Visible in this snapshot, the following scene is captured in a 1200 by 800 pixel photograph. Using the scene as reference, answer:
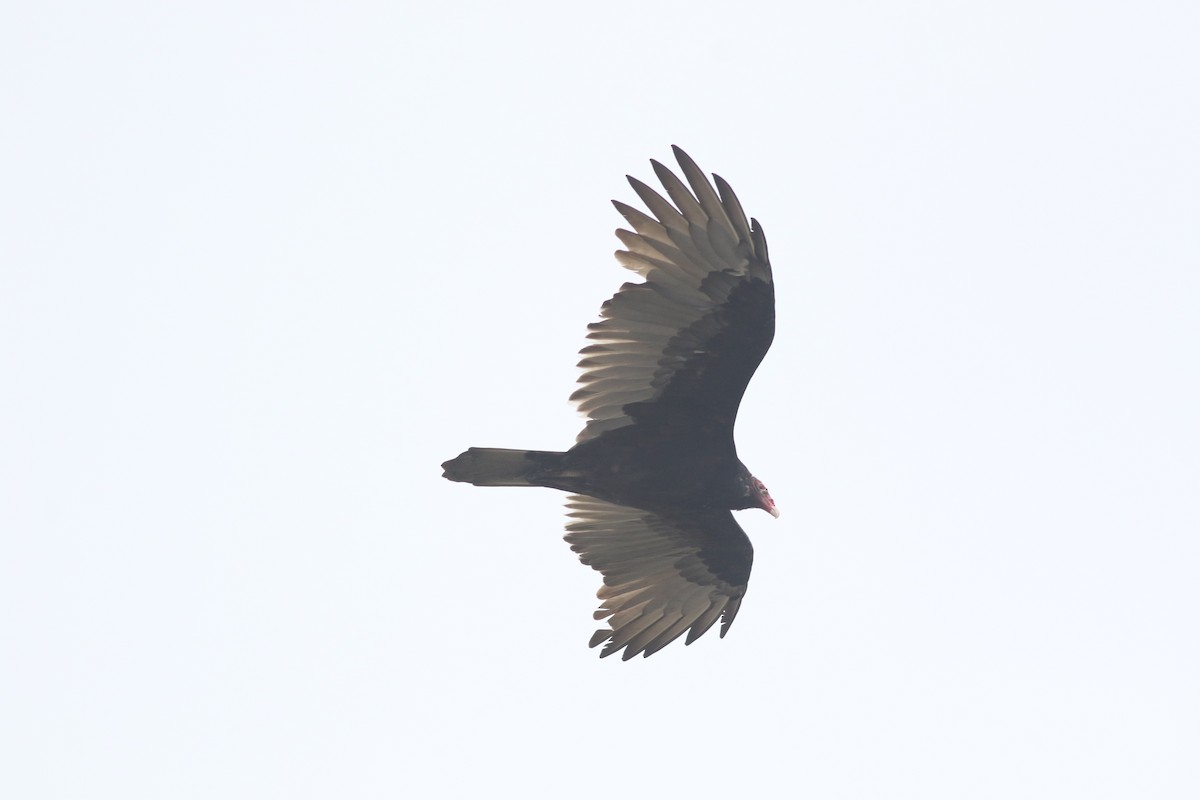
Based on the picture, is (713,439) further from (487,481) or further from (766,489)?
(487,481)

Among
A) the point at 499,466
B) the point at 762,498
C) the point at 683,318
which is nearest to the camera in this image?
the point at 683,318

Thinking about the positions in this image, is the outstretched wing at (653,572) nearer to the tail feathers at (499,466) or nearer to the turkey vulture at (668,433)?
the turkey vulture at (668,433)

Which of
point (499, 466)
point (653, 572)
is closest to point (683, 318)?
point (499, 466)

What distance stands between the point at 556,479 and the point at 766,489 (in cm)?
145

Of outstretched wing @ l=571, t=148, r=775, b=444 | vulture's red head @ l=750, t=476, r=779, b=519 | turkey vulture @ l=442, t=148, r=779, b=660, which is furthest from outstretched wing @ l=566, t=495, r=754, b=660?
outstretched wing @ l=571, t=148, r=775, b=444

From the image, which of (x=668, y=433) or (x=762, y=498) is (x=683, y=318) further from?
(x=762, y=498)

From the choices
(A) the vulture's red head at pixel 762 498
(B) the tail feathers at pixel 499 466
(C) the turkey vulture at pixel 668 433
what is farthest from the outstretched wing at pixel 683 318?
(A) the vulture's red head at pixel 762 498

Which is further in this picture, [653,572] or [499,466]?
[653,572]

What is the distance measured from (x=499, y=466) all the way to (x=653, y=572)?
167 cm

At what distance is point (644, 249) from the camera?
9.91 metres

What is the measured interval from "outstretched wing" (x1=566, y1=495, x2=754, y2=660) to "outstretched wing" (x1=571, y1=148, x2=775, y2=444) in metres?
1.12

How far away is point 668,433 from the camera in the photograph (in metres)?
10.5

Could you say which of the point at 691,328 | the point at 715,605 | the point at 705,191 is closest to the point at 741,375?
the point at 691,328

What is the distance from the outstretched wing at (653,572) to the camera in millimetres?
11312
